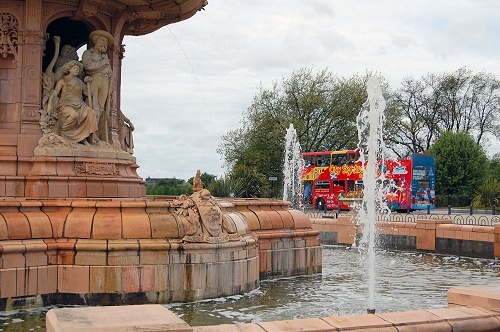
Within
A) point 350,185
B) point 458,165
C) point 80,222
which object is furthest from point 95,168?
point 458,165

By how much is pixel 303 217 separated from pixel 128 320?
31.4 feet

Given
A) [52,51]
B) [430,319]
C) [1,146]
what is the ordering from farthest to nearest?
[52,51] < [1,146] < [430,319]

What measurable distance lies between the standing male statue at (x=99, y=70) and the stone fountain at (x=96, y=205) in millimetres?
18

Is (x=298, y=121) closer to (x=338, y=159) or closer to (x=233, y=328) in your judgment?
(x=338, y=159)

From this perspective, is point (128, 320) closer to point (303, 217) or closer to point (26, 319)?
point (26, 319)

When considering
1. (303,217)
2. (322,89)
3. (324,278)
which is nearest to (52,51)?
(303,217)

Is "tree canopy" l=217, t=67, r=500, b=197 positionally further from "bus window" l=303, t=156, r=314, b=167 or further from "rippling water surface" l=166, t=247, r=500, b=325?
"rippling water surface" l=166, t=247, r=500, b=325

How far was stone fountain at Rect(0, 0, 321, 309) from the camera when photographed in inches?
398

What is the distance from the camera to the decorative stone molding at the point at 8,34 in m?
12.6

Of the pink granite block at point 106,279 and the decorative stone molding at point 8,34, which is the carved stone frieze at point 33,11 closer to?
the decorative stone molding at point 8,34

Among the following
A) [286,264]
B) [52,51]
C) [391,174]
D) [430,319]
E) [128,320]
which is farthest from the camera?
[391,174]

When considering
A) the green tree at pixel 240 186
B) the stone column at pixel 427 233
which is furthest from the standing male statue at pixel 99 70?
the green tree at pixel 240 186

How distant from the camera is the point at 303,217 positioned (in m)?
14.3

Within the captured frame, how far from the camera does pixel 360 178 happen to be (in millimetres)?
40344
